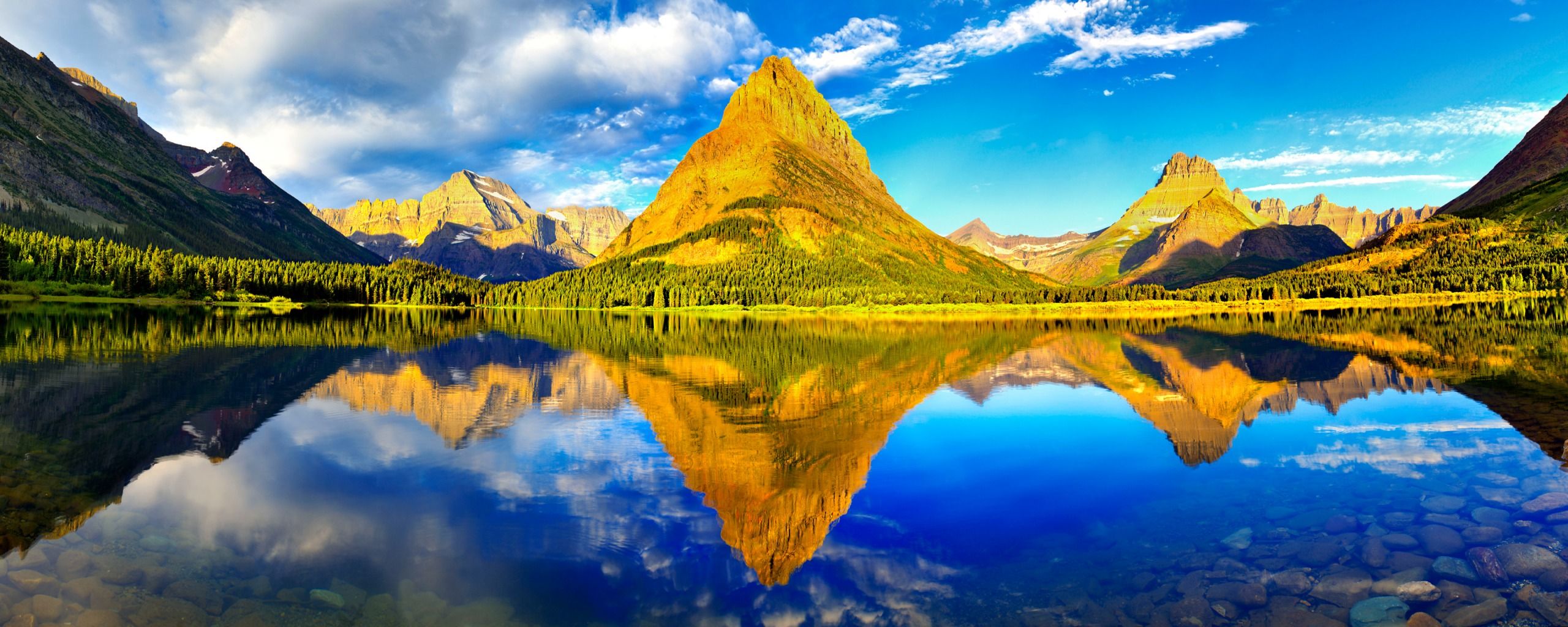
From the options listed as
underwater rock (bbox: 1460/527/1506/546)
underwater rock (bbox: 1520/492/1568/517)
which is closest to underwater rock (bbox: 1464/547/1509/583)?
underwater rock (bbox: 1460/527/1506/546)

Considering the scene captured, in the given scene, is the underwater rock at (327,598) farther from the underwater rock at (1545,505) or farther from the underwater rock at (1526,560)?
the underwater rock at (1545,505)

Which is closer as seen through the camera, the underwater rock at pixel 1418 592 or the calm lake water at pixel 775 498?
the underwater rock at pixel 1418 592

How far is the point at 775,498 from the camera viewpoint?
1980 cm

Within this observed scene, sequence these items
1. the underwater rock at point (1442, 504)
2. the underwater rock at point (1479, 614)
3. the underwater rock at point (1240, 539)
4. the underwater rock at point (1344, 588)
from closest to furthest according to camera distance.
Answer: the underwater rock at point (1479, 614) → the underwater rock at point (1344, 588) → the underwater rock at point (1240, 539) → the underwater rock at point (1442, 504)

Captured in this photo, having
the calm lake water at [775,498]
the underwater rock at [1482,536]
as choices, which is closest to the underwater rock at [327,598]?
the calm lake water at [775,498]

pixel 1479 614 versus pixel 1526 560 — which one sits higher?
pixel 1526 560

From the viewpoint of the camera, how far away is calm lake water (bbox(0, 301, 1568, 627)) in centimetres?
1309

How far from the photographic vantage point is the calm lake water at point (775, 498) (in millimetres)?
13086

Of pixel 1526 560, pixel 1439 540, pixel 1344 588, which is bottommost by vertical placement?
pixel 1344 588

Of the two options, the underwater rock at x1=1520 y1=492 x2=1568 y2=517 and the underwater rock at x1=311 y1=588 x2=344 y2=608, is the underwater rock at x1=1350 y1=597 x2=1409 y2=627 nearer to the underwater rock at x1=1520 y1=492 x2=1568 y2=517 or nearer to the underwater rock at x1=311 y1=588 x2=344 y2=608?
the underwater rock at x1=1520 y1=492 x2=1568 y2=517

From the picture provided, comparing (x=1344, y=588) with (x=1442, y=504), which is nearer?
(x=1344, y=588)

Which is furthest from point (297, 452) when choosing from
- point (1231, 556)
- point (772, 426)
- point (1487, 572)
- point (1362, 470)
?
point (1362, 470)

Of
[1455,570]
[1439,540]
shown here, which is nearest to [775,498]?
[1455,570]

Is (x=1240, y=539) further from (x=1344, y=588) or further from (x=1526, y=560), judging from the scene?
(x=1526, y=560)
